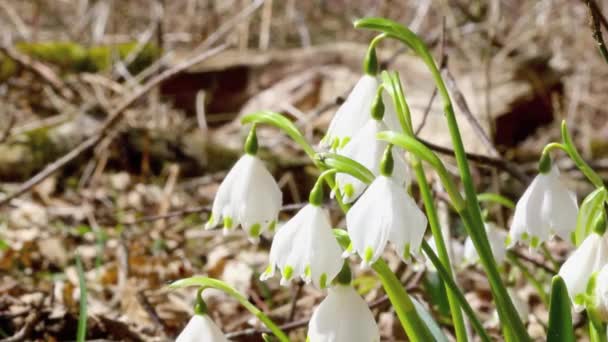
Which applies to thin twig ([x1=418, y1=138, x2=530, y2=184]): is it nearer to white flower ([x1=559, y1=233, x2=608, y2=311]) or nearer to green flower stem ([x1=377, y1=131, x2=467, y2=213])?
white flower ([x1=559, y1=233, x2=608, y2=311])

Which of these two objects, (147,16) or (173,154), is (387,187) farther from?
(147,16)

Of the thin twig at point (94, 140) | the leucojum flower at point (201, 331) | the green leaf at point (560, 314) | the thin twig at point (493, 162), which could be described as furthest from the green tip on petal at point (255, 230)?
the thin twig at point (94, 140)

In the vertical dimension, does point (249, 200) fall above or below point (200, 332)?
above

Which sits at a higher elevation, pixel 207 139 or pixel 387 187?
pixel 387 187

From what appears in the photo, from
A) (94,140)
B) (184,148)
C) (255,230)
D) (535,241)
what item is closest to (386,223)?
(255,230)

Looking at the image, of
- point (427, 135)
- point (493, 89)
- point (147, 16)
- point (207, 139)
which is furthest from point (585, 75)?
point (147, 16)

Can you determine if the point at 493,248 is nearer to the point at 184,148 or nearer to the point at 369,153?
the point at 369,153
